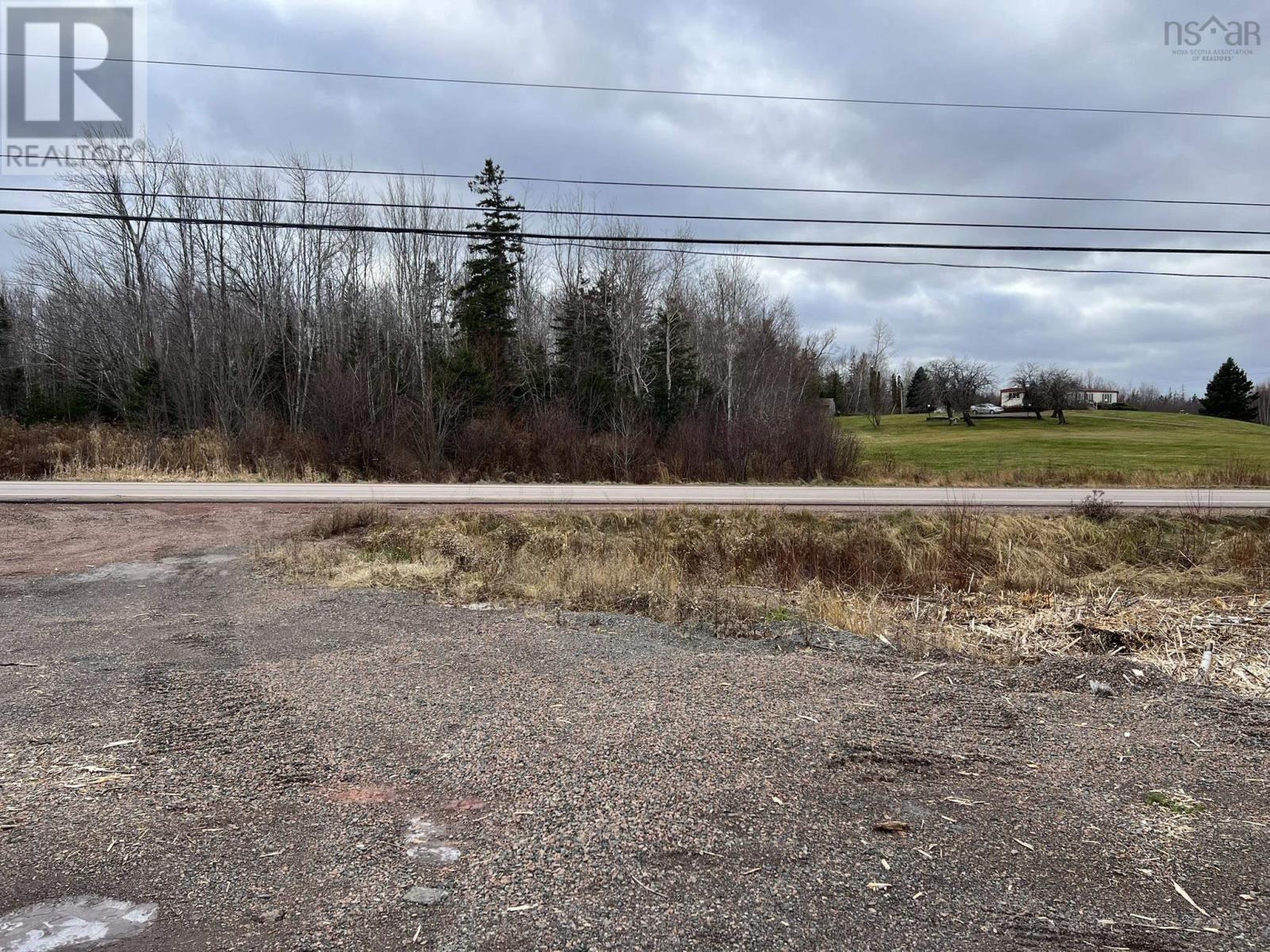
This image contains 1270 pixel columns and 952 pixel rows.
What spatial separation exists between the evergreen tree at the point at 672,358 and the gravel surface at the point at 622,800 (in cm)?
2848

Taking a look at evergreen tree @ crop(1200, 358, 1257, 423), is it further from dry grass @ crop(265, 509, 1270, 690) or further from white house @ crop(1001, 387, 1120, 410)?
dry grass @ crop(265, 509, 1270, 690)

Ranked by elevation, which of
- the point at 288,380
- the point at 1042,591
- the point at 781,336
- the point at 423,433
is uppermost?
the point at 781,336

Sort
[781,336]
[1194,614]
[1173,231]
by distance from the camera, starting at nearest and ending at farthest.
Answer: [1194,614] → [1173,231] → [781,336]

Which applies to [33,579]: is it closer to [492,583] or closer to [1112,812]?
[492,583]

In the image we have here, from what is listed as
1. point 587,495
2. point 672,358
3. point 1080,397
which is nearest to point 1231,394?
point 1080,397

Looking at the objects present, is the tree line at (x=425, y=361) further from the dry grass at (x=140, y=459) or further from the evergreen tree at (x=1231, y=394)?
the evergreen tree at (x=1231, y=394)

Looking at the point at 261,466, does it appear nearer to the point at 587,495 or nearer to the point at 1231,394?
the point at 587,495

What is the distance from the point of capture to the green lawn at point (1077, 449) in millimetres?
25969

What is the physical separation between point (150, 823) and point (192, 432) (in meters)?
27.0

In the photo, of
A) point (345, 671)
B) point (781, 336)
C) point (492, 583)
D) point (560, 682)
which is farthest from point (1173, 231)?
point (781, 336)

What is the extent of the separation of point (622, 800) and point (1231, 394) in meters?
99.9

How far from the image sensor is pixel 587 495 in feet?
58.6

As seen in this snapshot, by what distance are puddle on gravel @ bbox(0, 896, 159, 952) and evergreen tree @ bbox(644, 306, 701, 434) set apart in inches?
1233

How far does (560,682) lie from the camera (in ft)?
19.5
